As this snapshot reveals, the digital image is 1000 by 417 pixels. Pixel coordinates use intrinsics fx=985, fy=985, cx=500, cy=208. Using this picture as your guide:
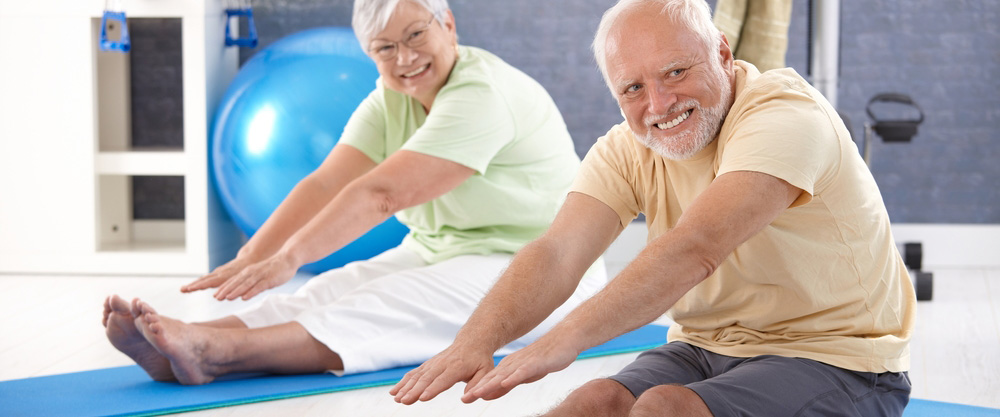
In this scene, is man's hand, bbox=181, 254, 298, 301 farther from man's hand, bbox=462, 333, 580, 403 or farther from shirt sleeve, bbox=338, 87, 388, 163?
man's hand, bbox=462, 333, 580, 403

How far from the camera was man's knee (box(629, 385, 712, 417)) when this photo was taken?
51.8 inches

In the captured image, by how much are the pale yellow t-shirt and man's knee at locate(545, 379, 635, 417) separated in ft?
0.62

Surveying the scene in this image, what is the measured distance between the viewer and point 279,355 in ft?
7.27

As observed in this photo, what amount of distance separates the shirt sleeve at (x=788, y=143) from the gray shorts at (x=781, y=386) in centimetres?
25

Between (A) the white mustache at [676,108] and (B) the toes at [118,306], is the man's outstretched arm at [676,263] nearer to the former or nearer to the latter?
(A) the white mustache at [676,108]

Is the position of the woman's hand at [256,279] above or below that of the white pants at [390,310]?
above

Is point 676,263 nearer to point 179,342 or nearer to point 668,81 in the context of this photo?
point 668,81

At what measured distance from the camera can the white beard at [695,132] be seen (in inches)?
56.8

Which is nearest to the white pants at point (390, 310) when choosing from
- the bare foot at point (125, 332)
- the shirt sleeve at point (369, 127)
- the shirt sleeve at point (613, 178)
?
the bare foot at point (125, 332)

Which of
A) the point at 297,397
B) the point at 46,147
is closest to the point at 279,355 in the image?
the point at 297,397

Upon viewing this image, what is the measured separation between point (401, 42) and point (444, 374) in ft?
4.09

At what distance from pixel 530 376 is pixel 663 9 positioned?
1.87 feet

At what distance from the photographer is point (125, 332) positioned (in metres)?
2.04

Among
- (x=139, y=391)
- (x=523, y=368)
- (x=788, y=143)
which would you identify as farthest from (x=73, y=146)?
(x=788, y=143)
